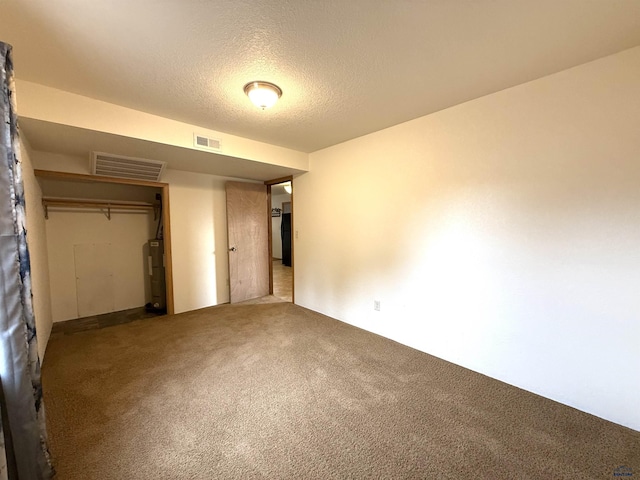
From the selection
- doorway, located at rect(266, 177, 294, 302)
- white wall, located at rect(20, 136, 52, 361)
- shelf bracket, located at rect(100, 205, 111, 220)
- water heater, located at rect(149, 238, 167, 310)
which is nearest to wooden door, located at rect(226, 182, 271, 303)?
water heater, located at rect(149, 238, 167, 310)

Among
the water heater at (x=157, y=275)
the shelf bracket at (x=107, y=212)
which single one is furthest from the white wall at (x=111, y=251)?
the water heater at (x=157, y=275)

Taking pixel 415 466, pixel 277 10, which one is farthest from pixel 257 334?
pixel 277 10

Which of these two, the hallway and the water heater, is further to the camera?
the hallway

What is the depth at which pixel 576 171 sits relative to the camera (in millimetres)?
1832

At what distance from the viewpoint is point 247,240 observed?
4531 mm

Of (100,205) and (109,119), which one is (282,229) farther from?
(109,119)

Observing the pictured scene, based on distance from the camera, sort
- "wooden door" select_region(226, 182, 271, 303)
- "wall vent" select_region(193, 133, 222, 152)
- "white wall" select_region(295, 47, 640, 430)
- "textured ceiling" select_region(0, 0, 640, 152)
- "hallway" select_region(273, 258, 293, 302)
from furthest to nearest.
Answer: "hallway" select_region(273, 258, 293, 302) < "wooden door" select_region(226, 182, 271, 303) < "wall vent" select_region(193, 133, 222, 152) < "white wall" select_region(295, 47, 640, 430) < "textured ceiling" select_region(0, 0, 640, 152)

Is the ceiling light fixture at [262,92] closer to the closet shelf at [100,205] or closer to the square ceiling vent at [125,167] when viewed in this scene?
the square ceiling vent at [125,167]

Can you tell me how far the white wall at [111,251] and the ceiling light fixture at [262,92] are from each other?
3.26 meters

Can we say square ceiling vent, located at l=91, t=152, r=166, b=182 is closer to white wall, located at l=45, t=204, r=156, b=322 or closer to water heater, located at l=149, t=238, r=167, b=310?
white wall, located at l=45, t=204, r=156, b=322

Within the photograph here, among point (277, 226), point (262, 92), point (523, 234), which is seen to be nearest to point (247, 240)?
point (262, 92)

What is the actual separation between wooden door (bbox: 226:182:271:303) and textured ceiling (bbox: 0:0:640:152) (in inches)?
83.8

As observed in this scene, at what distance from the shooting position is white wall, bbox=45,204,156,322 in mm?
3552

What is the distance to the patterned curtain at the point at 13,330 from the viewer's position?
1123 mm
